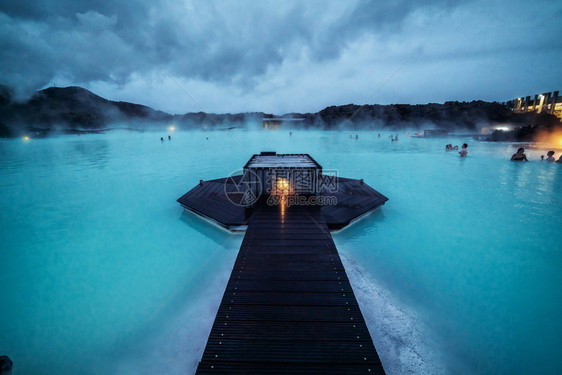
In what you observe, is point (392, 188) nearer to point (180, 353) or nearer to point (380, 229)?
point (380, 229)

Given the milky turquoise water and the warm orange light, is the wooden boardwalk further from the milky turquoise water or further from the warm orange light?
the warm orange light

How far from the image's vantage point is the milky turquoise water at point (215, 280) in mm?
5227

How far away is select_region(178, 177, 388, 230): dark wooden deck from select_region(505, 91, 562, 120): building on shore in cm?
10095

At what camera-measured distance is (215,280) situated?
24.7 feet

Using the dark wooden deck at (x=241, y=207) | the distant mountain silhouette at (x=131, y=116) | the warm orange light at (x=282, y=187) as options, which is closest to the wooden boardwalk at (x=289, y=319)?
the dark wooden deck at (x=241, y=207)

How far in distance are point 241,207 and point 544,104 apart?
375 ft

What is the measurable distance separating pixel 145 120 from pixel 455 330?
192696 mm

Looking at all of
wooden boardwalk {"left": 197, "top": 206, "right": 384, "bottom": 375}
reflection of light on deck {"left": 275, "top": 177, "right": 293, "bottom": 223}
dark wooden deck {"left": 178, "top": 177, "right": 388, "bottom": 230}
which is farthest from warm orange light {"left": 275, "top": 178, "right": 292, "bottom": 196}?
wooden boardwalk {"left": 197, "top": 206, "right": 384, "bottom": 375}

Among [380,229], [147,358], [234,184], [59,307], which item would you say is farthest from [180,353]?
[234,184]

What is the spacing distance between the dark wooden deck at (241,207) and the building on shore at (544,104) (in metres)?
101

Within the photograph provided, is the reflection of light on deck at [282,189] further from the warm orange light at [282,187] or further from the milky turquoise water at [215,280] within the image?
the milky turquoise water at [215,280]

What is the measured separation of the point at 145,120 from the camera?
163000mm

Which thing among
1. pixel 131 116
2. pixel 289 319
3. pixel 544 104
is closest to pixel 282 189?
pixel 289 319

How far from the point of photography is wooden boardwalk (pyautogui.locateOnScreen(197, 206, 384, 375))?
3.32 m
